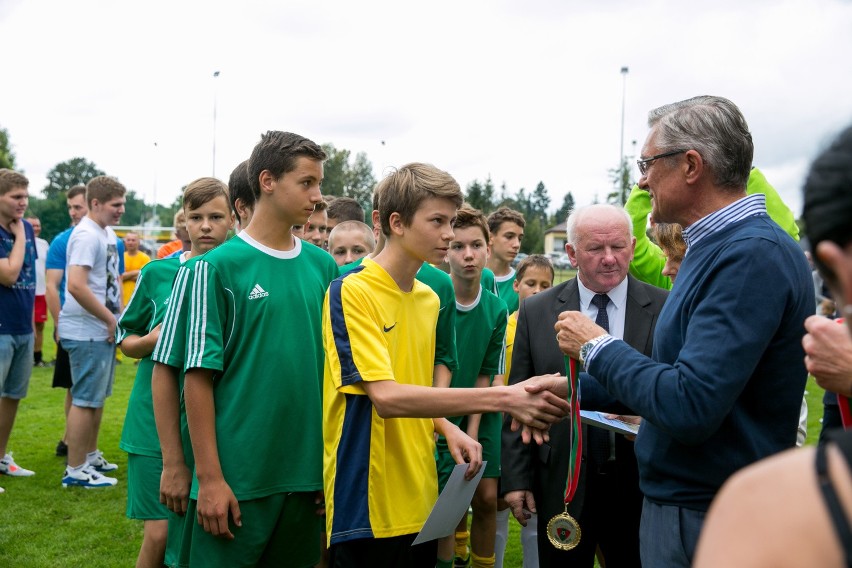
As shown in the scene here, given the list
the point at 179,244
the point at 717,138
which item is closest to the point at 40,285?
the point at 179,244

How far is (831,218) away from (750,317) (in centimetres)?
125

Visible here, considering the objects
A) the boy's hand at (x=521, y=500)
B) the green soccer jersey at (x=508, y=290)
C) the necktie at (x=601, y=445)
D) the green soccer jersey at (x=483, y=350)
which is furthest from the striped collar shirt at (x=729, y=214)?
the green soccer jersey at (x=508, y=290)

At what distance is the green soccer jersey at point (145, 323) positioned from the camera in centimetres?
437

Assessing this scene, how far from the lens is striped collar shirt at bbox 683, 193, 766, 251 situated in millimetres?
2625

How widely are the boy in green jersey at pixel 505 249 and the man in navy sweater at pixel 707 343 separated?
13.5 feet

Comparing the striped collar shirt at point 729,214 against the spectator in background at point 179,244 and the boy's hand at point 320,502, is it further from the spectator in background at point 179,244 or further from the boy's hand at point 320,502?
the spectator in background at point 179,244

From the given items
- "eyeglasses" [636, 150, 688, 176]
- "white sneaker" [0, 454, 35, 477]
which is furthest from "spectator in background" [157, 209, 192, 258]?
"eyeglasses" [636, 150, 688, 176]

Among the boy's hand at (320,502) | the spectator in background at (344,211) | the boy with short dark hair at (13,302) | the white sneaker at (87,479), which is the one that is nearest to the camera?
the boy's hand at (320,502)

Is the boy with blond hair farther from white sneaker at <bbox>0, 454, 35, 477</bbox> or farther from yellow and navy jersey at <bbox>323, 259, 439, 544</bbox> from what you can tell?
white sneaker at <bbox>0, 454, 35, 477</bbox>

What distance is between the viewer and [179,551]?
335 centimetres

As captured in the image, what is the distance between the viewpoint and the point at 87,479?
24.9 ft

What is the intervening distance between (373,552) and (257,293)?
1158 mm

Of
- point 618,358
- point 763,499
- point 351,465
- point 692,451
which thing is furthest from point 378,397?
point 763,499

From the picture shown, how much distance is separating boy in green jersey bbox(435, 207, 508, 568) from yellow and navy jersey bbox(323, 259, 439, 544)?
178 centimetres
